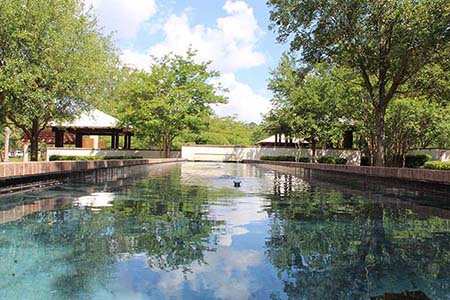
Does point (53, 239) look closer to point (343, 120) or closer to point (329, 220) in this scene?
point (329, 220)

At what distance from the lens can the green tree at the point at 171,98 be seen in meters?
27.0

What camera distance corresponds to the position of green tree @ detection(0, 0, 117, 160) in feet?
39.7

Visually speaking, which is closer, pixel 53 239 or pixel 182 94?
pixel 53 239

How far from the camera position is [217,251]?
11.0 feet

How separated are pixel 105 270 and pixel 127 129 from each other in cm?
2744

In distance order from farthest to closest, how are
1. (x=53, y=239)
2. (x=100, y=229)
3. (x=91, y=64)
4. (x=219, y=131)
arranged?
(x=219, y=131)
(x=91, y=64)
(x=100, y=229)
(x=53, y=239)

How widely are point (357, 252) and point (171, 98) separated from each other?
25451mm

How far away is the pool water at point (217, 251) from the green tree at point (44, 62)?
7600mm

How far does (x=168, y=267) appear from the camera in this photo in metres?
2.88

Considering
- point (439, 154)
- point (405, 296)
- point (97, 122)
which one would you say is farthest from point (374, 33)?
point (97, 122)

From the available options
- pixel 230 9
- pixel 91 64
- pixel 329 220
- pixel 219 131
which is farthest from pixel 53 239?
pixel 219 131

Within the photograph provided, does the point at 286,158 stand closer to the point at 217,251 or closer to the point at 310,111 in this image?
the point at 310,111

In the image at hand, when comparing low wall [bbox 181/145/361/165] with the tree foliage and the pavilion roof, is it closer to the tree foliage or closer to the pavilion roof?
the tree foliage

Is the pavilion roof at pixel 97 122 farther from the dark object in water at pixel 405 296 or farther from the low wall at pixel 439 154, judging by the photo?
the dark object in water at pixel 405 296
